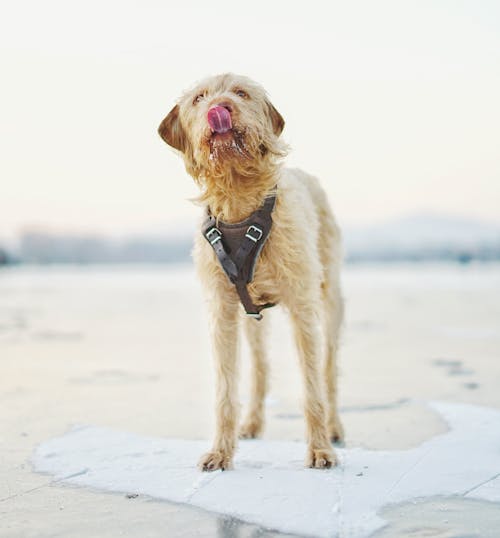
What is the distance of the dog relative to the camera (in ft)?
12.6

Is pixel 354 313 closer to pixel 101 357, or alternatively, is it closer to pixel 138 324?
pixel 138 324

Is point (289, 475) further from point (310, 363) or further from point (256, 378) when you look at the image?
point (256, 378)

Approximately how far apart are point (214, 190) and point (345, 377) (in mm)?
3184

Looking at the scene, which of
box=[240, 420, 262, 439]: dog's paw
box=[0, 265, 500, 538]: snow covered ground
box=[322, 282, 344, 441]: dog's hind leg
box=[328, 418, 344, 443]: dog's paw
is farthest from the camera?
box=[322, 282, 344, 441]: dog's hind leg

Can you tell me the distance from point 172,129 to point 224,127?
64cm

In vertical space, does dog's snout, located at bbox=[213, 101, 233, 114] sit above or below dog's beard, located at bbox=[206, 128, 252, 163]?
above

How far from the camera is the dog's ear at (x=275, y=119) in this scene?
409cm

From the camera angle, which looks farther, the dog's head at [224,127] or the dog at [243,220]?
the dog at [243,220]

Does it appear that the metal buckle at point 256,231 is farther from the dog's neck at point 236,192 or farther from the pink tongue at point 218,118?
the pink tongue at point 218,118

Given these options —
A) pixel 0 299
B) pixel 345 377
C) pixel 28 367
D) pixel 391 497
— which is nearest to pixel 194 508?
pixel 391 497

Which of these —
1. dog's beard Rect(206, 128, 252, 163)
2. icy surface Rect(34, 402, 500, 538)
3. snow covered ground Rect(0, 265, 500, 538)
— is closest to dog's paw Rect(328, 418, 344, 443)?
snow covered ground Rect(0, 265, 500, 538)

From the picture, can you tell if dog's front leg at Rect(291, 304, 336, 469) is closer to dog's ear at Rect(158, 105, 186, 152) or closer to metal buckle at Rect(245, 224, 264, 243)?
metal buckle at Rect(245, 224, 264, 243)

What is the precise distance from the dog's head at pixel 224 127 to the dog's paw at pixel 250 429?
187cm

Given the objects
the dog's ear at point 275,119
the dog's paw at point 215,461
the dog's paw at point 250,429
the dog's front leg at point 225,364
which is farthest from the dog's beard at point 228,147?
the dog's paw at point 250,429
